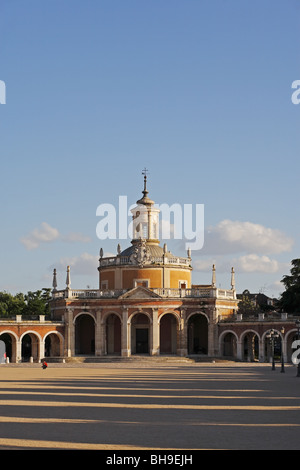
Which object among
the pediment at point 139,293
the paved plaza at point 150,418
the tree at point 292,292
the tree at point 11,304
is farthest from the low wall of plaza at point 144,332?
the paved plaza at point 150,418

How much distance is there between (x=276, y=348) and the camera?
11319 cm

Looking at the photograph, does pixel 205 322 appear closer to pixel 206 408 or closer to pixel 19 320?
pixel 19 320

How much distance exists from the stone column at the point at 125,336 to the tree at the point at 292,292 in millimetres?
18685

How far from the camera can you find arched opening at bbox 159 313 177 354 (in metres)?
90.1

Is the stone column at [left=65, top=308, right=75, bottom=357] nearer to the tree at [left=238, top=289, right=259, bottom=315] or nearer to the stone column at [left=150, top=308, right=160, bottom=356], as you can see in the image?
the stone column at [left=150, top=308, right=160, bottom=356]

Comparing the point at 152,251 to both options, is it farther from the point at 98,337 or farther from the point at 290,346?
the point at 290,346

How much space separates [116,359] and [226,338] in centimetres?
1301

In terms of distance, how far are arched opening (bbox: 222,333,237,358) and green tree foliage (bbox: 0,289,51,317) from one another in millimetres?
25699

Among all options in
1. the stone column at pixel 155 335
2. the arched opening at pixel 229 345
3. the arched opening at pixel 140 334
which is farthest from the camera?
the arched opening at pixel 229 345

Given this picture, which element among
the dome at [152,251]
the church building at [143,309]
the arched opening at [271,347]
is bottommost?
the arched opening at [271,347]

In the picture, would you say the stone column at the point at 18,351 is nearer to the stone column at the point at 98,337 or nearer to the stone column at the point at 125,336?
the stone column at the point at 98,337

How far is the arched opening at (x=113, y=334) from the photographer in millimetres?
91250

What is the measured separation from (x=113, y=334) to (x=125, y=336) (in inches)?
144
